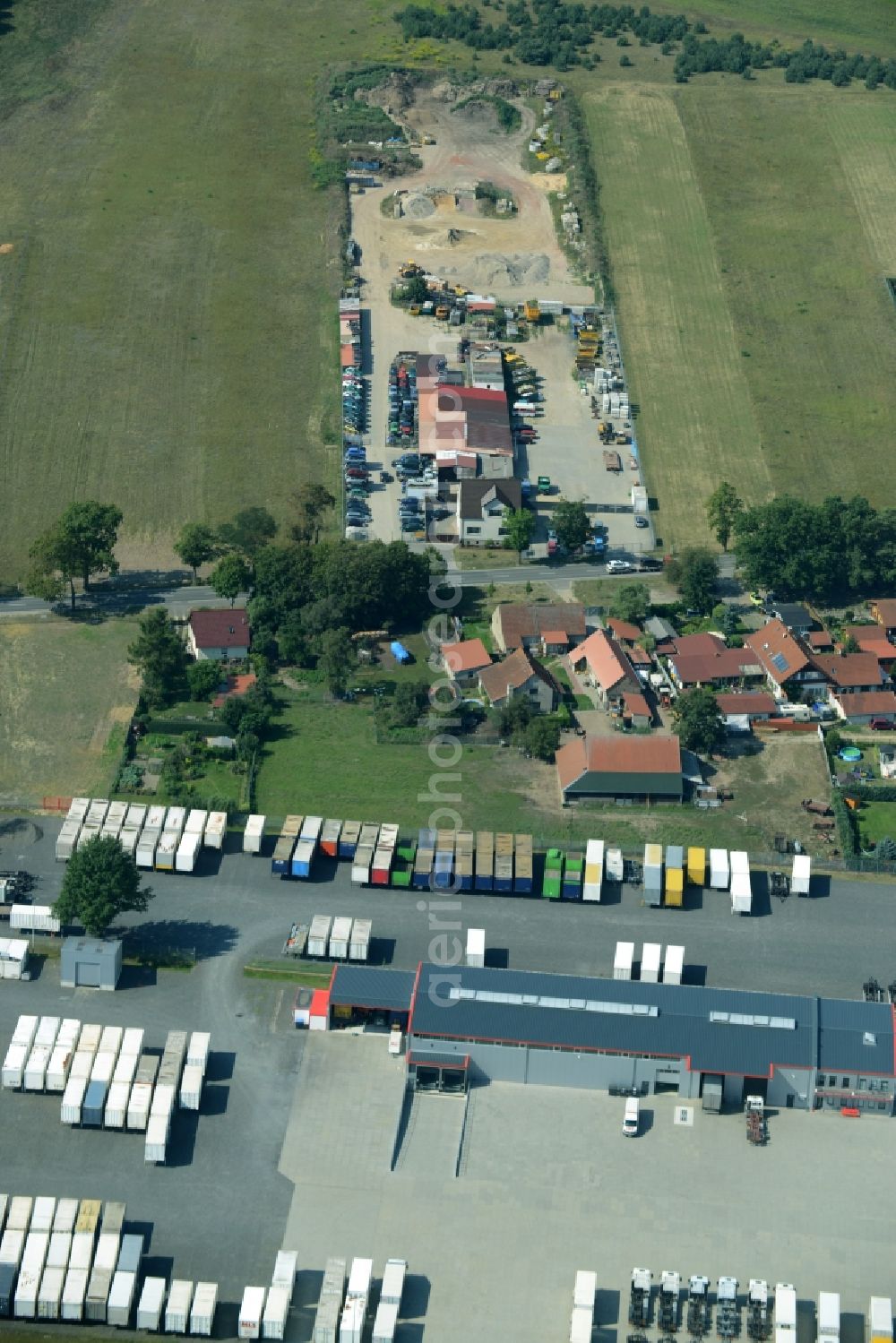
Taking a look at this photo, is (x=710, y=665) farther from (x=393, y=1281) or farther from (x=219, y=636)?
(x=393, y=1281)

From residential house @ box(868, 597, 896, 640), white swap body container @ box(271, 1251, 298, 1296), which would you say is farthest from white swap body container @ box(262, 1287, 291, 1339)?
residential house @ box(868, 597, 896, 640)

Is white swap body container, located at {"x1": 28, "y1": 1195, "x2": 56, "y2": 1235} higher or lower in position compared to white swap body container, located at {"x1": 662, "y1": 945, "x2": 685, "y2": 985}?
higher

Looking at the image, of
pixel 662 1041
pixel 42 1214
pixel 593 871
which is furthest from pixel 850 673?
pixel 42 1214

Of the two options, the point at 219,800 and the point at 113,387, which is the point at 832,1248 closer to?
the point at 219,800

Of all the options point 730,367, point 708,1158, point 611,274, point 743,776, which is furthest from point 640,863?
point 611,274

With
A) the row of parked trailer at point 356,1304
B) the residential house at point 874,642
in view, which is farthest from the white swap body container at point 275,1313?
the residential house at point 874,642

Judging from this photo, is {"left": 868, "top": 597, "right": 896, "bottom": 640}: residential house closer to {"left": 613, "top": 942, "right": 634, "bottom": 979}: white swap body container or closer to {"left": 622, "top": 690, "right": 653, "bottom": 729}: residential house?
{"left": 622, "top": 690, "right": 653, "bottom": 729}: residential house
